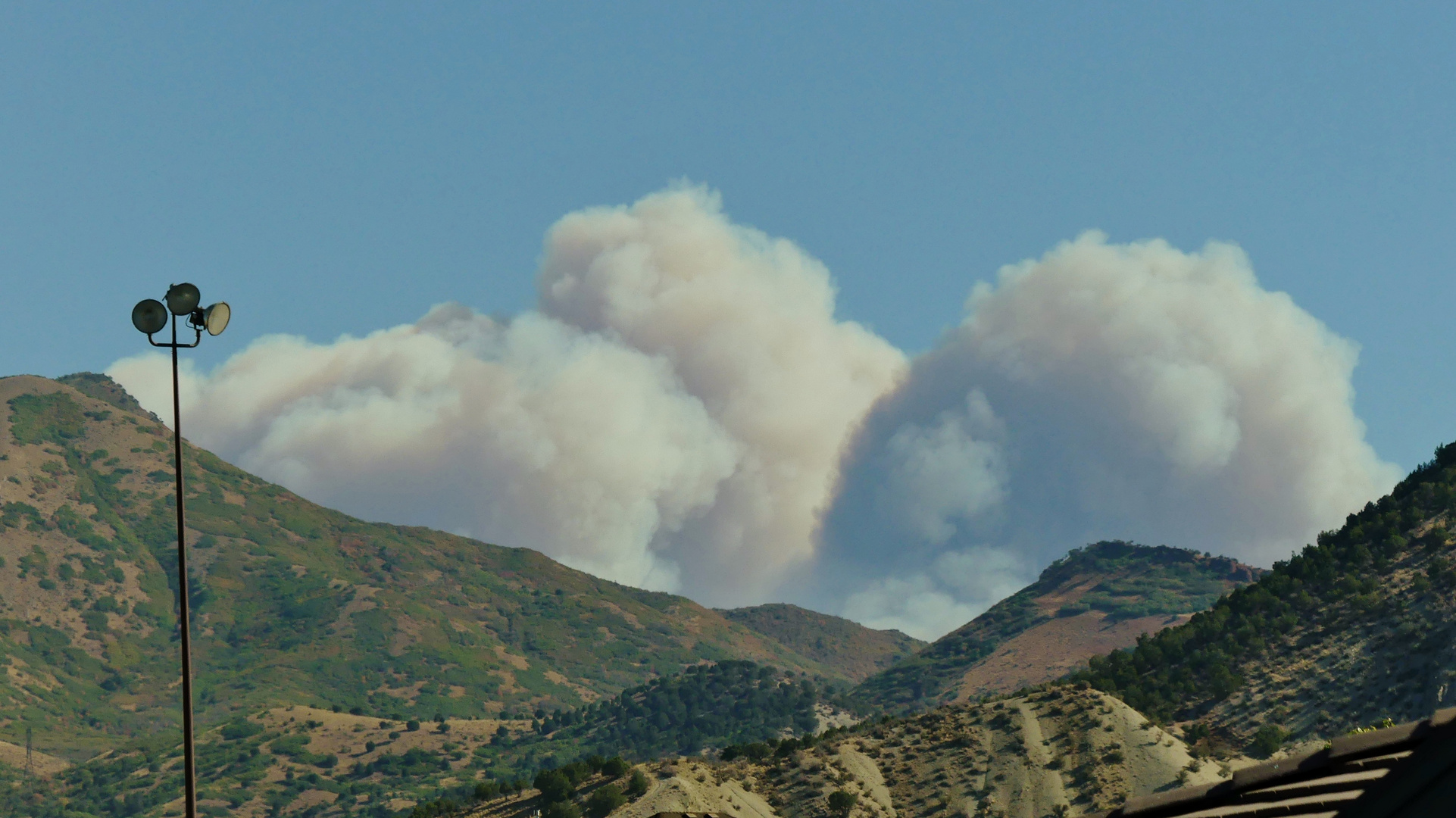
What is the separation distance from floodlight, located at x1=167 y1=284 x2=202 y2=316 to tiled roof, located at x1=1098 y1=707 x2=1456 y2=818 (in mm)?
18449

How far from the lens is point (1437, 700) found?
337ft

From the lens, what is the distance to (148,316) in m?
26.2

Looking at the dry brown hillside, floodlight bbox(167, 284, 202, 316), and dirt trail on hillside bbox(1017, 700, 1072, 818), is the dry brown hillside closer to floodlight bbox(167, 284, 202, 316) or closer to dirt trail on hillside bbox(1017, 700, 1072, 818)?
dirt trail on hillside bbox(1017, 700, 1072, 818)

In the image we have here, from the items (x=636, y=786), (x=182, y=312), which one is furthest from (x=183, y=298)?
(x=636, y=786)

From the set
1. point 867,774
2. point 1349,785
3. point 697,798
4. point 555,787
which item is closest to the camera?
point 1349,785

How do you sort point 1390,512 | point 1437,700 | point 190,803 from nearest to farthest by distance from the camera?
point 190,803
point 1437,700
point 1390,512

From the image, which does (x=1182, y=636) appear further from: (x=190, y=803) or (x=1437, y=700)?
(x=190, y=803)

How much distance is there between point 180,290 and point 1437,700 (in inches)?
3967

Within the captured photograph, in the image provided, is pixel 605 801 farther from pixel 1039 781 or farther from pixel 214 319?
pixel 214 319

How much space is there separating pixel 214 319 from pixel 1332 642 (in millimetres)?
116305

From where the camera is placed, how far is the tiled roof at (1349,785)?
1076 centimetres

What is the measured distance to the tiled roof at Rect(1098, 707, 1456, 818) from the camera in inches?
424

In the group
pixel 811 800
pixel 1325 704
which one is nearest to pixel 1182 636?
pixel 1325 704

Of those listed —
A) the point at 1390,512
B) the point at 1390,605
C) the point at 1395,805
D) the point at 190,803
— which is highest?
the point at 1390,512
